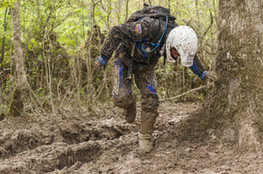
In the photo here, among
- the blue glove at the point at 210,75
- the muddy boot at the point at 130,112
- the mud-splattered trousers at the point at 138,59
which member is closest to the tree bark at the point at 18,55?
the muddy boot at the point at 130,112

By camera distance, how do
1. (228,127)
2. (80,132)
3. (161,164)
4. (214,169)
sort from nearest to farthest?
1. (214,169)
2. (161,164)
3. (228,127)
4. (80,132)

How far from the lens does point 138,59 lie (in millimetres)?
3977

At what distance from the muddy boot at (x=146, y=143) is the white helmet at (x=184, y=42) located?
3.70ft

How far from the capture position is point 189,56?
3.39 meters

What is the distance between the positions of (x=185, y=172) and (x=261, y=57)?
156 centimetres

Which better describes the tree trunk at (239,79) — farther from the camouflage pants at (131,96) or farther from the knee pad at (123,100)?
the knee pad at (123,100)

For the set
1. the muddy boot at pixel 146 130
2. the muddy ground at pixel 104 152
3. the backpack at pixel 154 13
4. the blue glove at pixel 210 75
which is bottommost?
the muddy ground at pixel 104 152

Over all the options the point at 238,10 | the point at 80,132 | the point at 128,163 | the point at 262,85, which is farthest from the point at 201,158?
the point at 80,132

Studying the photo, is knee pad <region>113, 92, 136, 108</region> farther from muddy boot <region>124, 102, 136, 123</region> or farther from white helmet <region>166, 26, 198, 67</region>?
white helmet <region>166, 26, 198, 67</region>

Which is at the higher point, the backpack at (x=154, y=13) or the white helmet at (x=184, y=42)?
the backpack at (x=154, y=13)

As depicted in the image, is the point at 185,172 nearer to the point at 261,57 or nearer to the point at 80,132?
the point at 261,57

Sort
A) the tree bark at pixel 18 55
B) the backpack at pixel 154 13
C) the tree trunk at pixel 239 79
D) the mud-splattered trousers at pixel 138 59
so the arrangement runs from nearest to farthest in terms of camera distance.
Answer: the tree trunk at pixel 239 79 < the mud-splattered trousers at pixel 138 59 < the backpack at pixel 154 13 < the tree bark at pixel 18 55

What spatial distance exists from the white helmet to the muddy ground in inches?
42.0

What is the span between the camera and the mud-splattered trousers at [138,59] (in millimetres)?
3473
